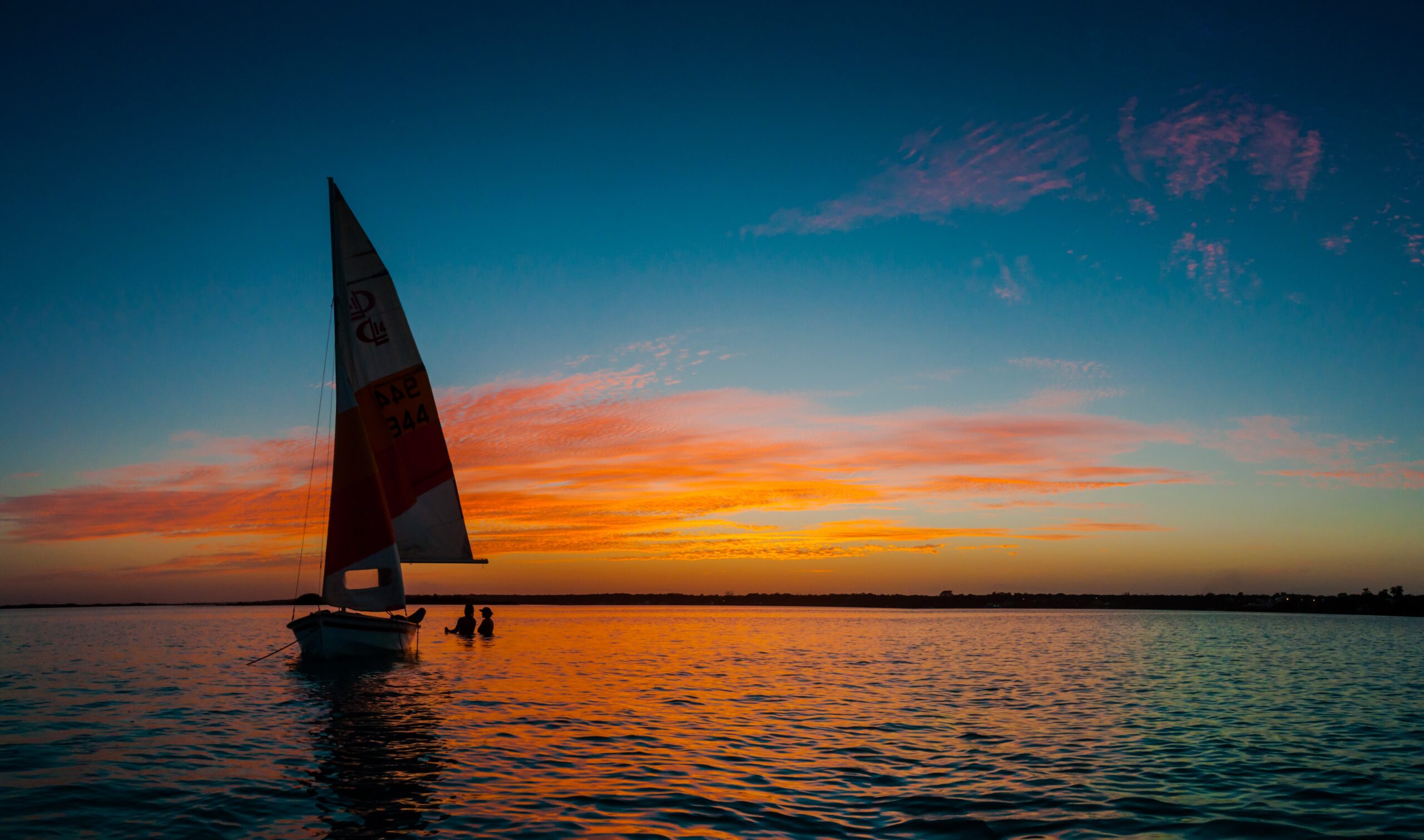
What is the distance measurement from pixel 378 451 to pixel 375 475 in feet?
14.4

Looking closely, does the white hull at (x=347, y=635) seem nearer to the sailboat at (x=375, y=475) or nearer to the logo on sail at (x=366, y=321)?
the sailboat at (x=375, y=475)

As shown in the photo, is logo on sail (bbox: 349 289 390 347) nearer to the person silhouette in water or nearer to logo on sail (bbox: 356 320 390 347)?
logo on sail (bbox: 356 320 390 347)

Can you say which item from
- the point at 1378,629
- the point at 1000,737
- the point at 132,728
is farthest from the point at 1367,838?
the point at 1378,629

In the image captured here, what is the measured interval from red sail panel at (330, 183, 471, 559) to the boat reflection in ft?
27.3

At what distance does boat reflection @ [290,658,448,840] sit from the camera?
11.8 metres

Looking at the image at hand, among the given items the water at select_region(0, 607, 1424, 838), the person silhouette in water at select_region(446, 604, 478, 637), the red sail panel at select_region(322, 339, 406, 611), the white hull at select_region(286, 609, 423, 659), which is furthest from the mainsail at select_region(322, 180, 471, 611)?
the person silhouette in water at select_region(446, 604, 478, 637)

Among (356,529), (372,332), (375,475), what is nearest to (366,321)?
(372,332)

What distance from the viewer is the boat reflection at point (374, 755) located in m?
11.8

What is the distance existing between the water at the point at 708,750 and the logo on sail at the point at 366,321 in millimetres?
13253

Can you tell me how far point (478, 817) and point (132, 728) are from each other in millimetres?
13192

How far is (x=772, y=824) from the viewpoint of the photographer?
11445mm

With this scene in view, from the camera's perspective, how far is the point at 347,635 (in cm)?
3216

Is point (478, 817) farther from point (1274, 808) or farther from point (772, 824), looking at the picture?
point (1274, 808)

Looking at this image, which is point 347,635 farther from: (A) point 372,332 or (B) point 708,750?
(B) point 708,750
